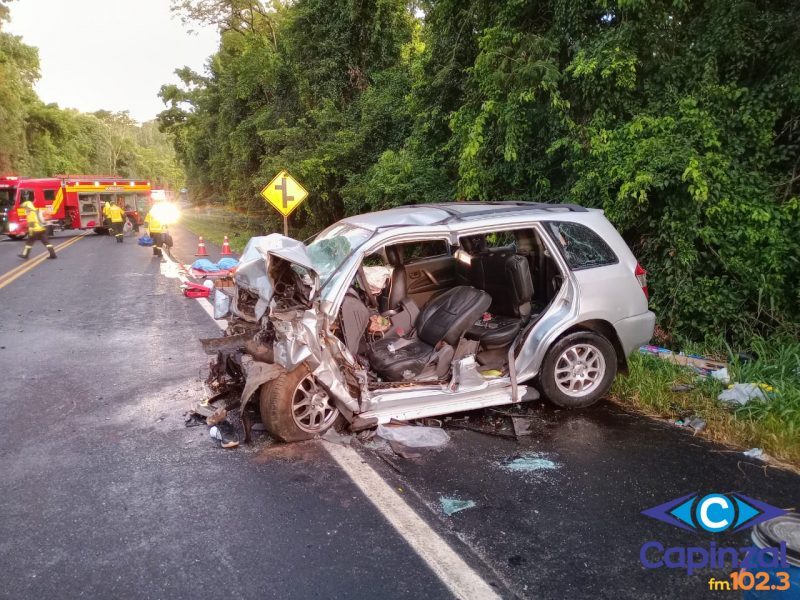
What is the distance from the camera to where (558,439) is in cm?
435

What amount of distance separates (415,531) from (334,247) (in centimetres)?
255

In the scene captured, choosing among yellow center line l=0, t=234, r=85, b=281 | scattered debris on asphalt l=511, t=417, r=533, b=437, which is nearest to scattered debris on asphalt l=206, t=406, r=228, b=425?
scattered debris on asphalt l=511, t=417, r=533, b=437

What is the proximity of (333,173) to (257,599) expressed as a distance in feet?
48.3

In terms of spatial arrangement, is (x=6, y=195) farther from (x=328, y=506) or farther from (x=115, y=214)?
(x=328, y=506)

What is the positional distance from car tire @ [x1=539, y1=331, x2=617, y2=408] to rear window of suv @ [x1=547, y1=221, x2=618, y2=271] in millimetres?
617

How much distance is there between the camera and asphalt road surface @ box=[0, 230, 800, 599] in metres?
2.75

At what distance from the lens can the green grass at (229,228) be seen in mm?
21683

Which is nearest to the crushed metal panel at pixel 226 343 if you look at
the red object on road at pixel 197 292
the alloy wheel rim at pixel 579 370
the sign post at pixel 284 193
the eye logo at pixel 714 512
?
the alloy wheel rim at pixel 579 370

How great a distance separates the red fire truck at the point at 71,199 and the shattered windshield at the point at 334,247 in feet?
79.4

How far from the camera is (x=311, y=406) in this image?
426 cm

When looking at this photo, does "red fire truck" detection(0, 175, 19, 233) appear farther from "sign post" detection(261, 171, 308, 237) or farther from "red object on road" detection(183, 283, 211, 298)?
"red object on road" detection(183, 283, 211, 298)

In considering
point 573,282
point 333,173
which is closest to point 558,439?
point 573,282

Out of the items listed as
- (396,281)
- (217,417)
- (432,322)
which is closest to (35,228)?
(396,281)

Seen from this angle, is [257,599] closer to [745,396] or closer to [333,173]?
[745,396]
